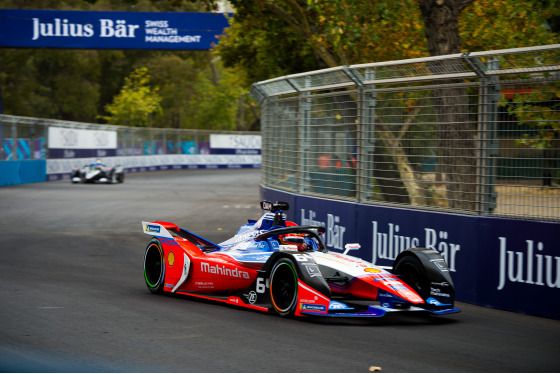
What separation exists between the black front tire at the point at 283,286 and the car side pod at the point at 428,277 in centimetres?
124

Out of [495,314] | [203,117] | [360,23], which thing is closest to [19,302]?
[495,314]

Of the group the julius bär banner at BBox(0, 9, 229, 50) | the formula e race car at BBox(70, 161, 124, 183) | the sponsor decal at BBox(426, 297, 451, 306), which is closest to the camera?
the sponsor decal at BBox(426, 297, 451, 306)

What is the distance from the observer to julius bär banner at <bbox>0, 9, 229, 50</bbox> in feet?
124

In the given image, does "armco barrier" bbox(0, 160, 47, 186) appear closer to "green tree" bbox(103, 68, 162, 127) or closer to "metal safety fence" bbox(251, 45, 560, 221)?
"metal safety fence" bbox(251, 45, 560, 221)

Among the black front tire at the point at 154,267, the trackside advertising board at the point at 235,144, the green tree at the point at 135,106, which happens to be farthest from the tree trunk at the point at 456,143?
the green tree at the point at 135,106

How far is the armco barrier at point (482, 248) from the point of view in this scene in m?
7.83

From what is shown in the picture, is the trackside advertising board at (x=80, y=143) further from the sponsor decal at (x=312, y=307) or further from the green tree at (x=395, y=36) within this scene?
the sponsor decal at (x=312, y=307)

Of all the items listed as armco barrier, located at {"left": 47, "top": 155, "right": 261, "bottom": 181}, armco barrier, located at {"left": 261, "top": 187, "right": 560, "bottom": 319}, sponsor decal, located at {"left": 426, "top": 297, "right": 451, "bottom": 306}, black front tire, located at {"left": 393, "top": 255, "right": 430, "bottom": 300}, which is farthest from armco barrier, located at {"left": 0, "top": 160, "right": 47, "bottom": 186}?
sponsor decal, located at {"left": 426, "top": 297, "right": 451, "bottom": 306}

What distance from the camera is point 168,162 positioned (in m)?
55.4

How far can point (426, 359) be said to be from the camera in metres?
5.90

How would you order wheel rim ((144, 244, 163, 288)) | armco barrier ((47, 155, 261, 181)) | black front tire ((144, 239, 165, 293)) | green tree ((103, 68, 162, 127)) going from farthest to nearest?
green tree ((103, 68, 162, 127)), armco barrier ((47, 155, 261, 181)), wheel rim ((144, 244, 163, 288)), black front tire ((144, 239, 165, 293))

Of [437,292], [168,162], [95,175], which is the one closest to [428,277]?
[437,292]

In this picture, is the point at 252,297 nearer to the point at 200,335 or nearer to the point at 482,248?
the point at 200,335

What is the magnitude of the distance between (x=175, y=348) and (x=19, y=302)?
8.65ft
